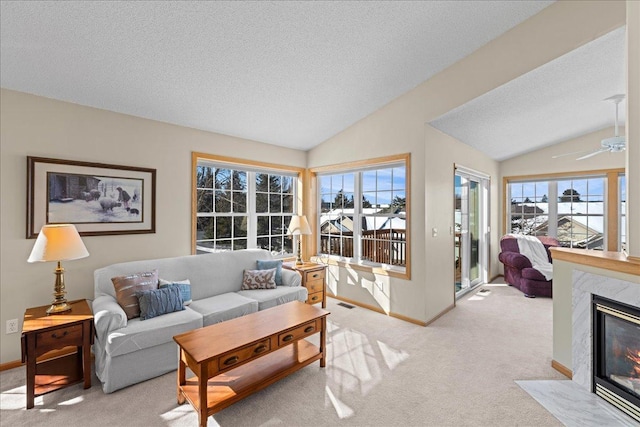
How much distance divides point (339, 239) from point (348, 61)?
9.13 ft

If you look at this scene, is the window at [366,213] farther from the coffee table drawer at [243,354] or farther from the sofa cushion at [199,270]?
the coffee table drawer at [243,354]

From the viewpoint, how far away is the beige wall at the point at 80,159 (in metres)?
2.57

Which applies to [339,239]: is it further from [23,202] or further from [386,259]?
[23,202]

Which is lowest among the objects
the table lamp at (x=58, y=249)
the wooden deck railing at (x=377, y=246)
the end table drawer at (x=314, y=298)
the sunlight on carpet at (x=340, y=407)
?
the sunlight on carpet at (x=340, y=407)

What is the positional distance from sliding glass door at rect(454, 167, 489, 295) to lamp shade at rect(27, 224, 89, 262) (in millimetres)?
4591

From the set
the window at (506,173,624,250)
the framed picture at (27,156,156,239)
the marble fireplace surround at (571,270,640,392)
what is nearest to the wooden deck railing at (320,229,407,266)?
the marble fireplace surround at (571,270,640,392)

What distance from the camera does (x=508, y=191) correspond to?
604cm

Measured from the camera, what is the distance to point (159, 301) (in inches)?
105

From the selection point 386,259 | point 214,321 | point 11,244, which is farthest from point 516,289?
point 11,244

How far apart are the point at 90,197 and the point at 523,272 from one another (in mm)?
6201

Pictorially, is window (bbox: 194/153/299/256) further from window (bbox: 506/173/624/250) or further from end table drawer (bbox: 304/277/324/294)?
window (bbox: 506/173/624/250)

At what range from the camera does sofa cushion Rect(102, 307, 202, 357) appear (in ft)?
7.39

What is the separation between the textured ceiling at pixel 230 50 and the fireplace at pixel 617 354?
256cm

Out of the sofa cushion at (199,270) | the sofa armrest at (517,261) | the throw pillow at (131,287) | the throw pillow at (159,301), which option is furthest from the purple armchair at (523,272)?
the throw pillow at (131,287)
